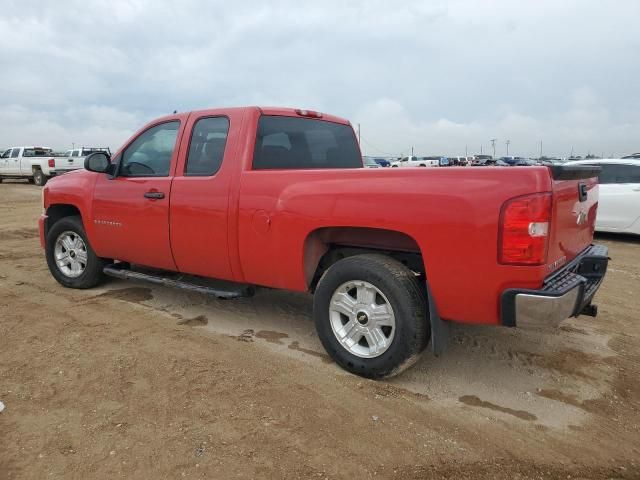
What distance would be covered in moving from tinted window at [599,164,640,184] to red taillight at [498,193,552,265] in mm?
7282

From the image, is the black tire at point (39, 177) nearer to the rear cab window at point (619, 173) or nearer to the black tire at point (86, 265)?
the black tire at point (86, 265)

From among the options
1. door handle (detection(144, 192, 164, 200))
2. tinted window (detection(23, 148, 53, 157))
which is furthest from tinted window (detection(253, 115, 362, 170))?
tinted window (detection(23, 148, 53, 157))

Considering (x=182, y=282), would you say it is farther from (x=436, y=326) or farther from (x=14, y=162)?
(x=14, y=162)

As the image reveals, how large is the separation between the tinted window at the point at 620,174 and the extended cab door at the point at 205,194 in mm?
7439

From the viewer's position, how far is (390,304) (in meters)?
3.24

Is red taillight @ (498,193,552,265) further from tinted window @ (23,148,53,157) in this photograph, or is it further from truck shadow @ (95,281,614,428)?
tinted window @ (23,148,53,157)

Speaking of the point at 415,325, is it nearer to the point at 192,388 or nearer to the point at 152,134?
the point at 192,388

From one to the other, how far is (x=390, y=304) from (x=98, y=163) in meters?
3.27

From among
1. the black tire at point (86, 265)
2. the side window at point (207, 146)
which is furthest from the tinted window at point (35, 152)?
the side window at point (207, 146)

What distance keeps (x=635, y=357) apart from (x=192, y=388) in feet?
10.9

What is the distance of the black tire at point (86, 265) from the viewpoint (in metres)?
5.45

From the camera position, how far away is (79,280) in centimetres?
557

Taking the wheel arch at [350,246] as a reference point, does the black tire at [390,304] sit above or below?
below

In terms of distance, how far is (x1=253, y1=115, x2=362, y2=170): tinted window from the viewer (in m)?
4.15
